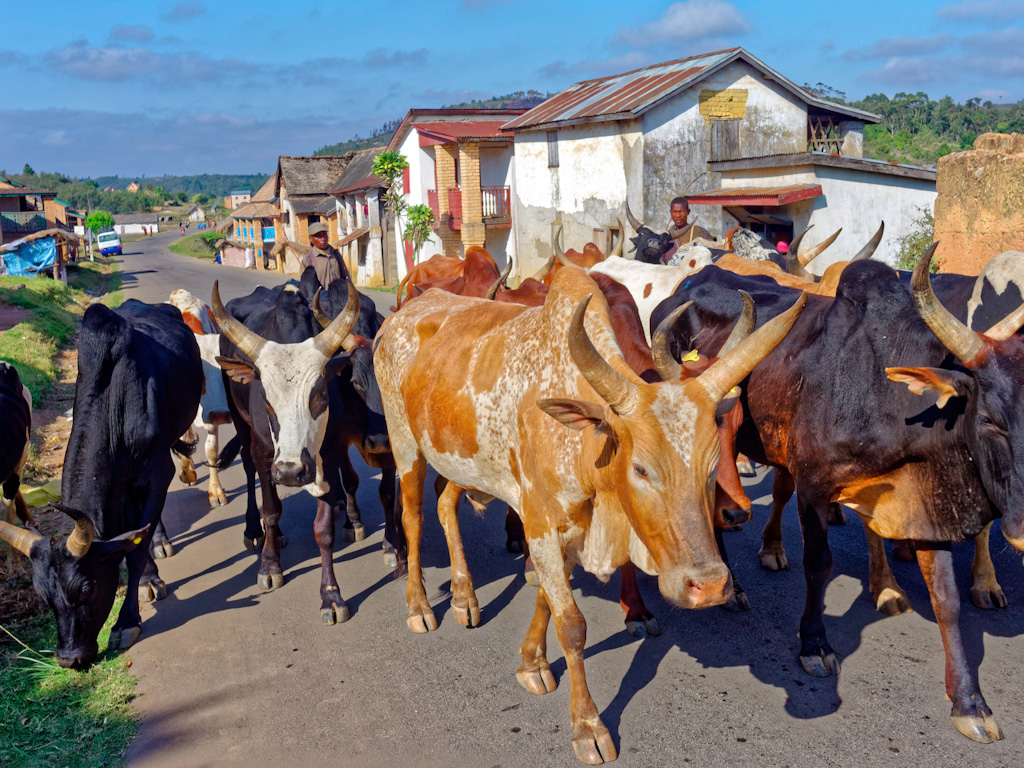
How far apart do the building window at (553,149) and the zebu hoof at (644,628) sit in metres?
18.6

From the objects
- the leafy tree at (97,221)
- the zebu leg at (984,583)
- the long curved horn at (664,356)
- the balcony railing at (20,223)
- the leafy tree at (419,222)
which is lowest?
the zebu leg at (984,583)

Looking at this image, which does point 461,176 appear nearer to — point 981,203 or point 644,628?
point 981,203

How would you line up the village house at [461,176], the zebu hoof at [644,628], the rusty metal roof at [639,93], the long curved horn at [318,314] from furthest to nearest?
the village house at [461,176] < the rusty metal roof at [639,93] < the long curved horn at [318,314] < the zebu hoof at [644,628]

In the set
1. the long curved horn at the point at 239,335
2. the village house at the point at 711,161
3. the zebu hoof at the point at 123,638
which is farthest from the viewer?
the village house at the point at 711,161

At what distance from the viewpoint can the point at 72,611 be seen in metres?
4.62

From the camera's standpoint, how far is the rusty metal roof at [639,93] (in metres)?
18.8

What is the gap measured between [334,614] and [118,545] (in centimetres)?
129

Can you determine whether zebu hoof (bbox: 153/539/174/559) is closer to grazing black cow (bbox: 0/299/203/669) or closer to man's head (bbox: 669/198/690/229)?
grazing black cow (bbox: 0/299/203/669)

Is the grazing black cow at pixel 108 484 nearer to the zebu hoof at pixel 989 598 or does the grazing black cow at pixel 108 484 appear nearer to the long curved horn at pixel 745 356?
the long curved horn at pixel 745 356

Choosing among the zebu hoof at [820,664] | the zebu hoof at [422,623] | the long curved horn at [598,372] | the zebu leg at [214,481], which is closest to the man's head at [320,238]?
the zebu leg at [214,481]

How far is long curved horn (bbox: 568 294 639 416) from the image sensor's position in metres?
3.18

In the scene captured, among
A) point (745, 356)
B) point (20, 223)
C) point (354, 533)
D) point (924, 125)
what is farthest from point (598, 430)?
point (924, 125)

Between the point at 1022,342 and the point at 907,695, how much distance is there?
171cm

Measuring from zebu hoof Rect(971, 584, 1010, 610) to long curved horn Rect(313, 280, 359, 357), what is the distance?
13.1 feet
